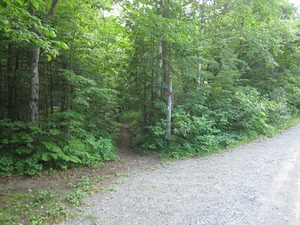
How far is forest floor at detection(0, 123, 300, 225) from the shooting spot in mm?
3457

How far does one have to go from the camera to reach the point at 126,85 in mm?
9648

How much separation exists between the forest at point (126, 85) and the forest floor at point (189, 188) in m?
0.90

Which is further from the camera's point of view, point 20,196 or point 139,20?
point 139,20

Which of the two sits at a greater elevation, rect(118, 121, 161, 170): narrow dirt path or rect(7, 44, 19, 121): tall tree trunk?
rect(7, 44, 19, 121): tall tree trunk

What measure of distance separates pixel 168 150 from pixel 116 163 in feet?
7.02

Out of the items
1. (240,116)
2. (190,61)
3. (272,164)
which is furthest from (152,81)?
(272,164)

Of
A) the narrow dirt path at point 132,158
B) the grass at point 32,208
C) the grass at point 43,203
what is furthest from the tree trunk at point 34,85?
the narrow dirt path at point 132,158

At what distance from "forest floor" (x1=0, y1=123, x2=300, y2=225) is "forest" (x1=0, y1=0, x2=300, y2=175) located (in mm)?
896

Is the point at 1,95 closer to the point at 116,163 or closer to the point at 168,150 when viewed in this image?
the point at 116,163

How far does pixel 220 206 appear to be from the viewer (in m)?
3.76

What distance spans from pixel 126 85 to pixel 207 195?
661 cm

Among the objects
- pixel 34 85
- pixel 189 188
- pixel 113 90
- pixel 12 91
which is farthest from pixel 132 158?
pixel 12 91

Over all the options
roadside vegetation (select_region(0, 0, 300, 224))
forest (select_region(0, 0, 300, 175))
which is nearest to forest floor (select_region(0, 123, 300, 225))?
roadside vegetation (select_region(0, 0, 300, 224))

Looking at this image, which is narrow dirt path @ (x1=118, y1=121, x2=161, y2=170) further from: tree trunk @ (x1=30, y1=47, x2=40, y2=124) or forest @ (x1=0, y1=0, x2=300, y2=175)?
tree trunk @ (x1=30, y1=47, x2=40, y2=124)
